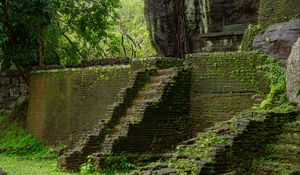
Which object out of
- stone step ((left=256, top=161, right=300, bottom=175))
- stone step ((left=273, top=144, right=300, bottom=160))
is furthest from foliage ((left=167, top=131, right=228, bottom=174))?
stone step ((left=273, top=144, right=300, bottom=160))

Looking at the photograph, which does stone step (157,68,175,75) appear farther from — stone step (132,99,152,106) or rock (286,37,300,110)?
rock (286,37,300,110)

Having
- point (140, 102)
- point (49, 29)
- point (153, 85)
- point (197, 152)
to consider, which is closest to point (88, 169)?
point (140, 102)

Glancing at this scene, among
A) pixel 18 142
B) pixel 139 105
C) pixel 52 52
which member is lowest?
pixel 18 142

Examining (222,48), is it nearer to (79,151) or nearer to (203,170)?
(79,151)

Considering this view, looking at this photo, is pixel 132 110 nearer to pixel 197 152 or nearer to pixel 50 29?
pixel 197 152

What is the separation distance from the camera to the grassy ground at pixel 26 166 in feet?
40.3

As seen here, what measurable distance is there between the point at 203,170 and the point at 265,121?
153 centimetres

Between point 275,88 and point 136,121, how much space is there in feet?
9.62

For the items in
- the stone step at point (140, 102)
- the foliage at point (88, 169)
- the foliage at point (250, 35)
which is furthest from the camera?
the foliage at point (250, 35)

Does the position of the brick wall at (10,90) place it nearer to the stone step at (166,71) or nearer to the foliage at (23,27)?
the foliage at (23,27)

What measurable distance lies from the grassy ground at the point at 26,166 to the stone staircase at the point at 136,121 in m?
0.46

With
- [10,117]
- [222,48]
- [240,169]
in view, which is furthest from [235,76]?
[10,117]

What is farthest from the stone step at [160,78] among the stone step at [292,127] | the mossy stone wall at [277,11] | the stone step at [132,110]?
the stone step at [292,127]

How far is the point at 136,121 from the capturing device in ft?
38.6
